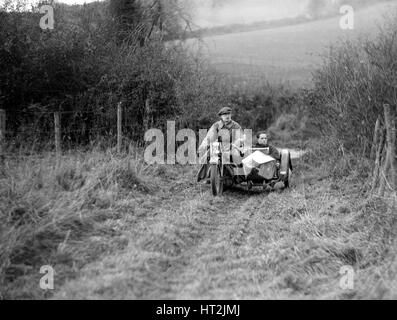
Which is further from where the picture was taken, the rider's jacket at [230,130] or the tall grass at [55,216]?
the rider's jacket at [230,130]

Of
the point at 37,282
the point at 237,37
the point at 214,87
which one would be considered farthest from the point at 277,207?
the point at 237,37

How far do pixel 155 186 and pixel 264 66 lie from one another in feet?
81.4

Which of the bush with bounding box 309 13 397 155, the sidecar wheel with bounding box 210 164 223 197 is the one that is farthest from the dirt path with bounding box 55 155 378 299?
the bush with bounding box 309 13 397 155

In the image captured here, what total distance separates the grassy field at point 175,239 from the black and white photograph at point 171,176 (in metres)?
0.03

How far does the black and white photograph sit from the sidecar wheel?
0.06 meters

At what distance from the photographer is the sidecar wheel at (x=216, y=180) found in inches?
392

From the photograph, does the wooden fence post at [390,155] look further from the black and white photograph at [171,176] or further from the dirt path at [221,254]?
the dirt path at [221,254]

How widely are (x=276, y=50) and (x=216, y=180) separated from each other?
95.7 ft

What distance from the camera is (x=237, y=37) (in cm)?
4153

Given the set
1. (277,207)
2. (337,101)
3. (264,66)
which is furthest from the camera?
(264,66)

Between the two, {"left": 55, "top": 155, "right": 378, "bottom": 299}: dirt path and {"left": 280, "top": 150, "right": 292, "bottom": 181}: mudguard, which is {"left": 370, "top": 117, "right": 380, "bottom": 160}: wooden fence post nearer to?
{"left": 55, "top": 155, "right": 378, "bottom": 299}: dirt path

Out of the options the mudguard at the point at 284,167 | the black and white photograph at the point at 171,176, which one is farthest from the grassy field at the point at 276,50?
the mudguard at the point at 284,167
